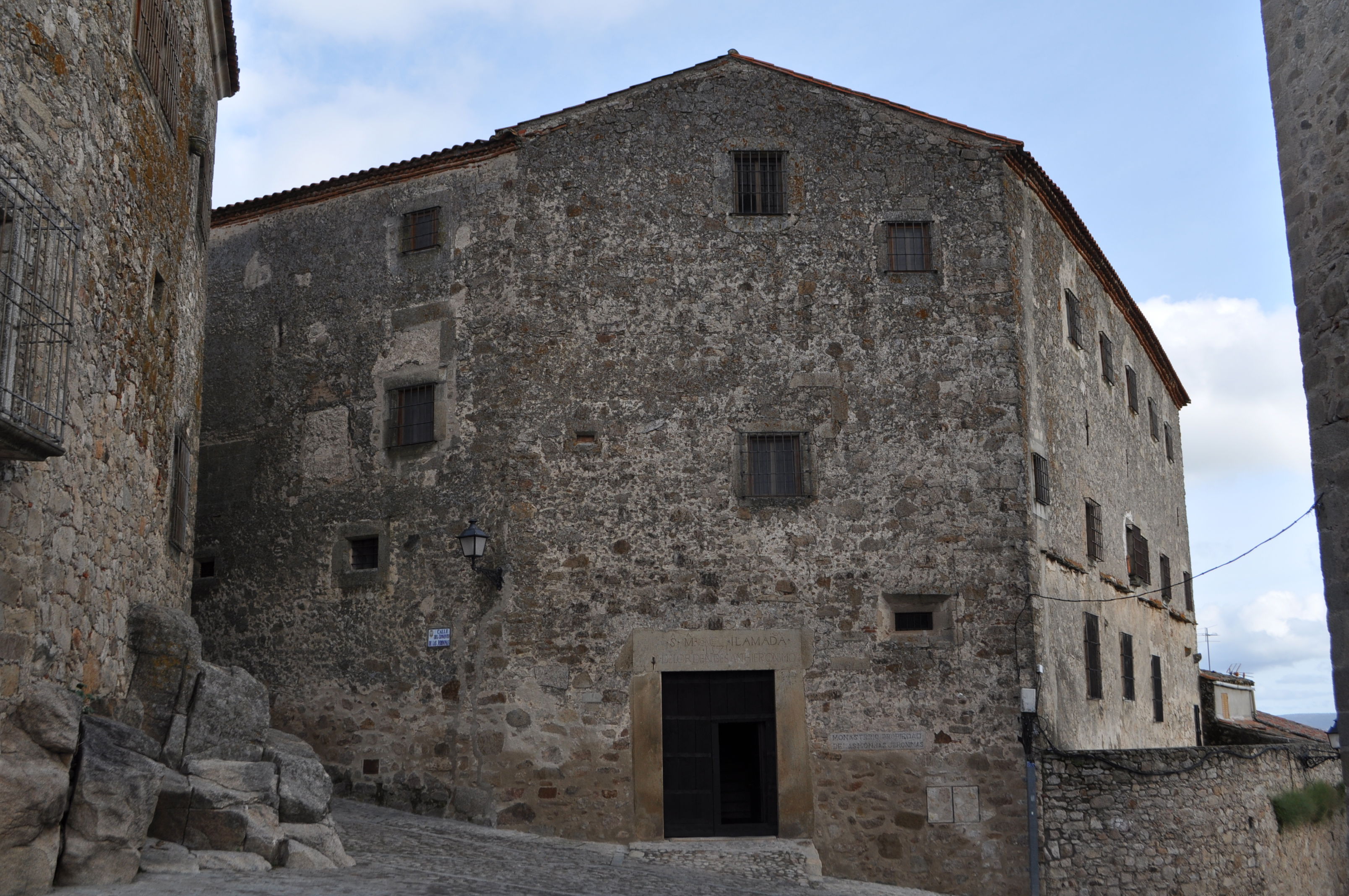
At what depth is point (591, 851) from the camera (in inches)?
517

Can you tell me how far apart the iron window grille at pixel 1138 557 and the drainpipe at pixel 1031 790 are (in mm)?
6283

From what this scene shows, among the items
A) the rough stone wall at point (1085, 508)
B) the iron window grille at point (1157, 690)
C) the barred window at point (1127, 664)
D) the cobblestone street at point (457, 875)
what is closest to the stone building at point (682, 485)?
the rough stone wall at point (1085, 508)

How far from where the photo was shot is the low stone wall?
13.5 meters

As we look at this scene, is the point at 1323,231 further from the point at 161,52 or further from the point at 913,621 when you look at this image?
the point at 161,52

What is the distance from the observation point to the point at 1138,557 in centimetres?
1972

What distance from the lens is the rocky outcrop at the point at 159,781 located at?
23.4 ft

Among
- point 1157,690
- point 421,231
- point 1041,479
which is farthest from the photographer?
point 1157,690

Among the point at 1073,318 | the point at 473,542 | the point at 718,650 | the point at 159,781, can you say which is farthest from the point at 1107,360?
the point at 159,781

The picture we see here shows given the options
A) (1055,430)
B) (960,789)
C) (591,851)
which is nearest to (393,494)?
(591,851)

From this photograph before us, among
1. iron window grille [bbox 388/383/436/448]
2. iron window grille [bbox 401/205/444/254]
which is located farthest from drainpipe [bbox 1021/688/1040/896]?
iron window grille [bbox 401/205/444/254]

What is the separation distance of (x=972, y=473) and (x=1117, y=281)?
7.13 meters

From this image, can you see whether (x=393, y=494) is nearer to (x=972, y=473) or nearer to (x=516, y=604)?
(x=516, y=604)

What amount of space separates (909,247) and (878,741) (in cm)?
593

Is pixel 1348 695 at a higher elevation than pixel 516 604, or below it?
below
